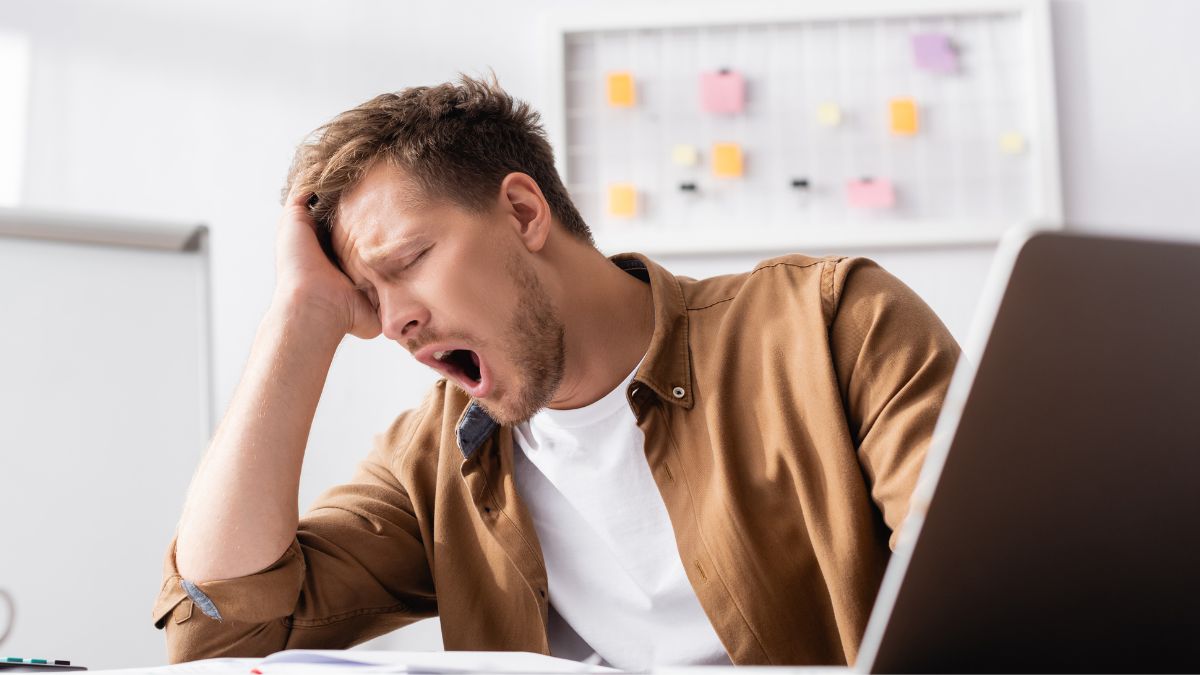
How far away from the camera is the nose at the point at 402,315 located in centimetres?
123

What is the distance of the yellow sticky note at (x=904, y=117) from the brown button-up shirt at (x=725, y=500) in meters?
1.07

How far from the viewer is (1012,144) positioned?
2.19 meters

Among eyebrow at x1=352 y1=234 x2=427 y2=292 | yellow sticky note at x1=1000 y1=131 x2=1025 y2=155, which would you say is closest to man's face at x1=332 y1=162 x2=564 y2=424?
eyebrow at x1=352 y1=234 x2=427 y2=292

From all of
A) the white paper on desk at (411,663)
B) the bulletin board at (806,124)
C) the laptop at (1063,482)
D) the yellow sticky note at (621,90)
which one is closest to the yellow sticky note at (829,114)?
the bulletin board at (806,124)

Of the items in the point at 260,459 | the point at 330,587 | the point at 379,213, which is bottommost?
the point at 330,587

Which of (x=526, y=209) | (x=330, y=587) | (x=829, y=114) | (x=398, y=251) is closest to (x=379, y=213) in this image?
(x=398, y=251)

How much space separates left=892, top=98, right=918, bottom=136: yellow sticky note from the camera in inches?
87.1

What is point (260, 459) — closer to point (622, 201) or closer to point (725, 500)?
point (725, 500)

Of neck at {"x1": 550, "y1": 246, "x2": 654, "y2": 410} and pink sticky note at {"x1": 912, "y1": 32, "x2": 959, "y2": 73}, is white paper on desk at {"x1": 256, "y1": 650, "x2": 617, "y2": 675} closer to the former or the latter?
neck at {"x1": 550, "y1": 246, "x2": 654, "y2": 410}

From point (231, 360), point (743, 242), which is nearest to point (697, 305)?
point (743, 242)

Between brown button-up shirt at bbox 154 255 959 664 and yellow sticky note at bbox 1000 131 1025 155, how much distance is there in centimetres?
115

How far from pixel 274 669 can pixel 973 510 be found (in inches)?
18.4

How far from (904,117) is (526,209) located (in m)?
1.16

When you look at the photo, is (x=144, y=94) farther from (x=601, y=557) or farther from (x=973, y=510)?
(x=973, y=510)
